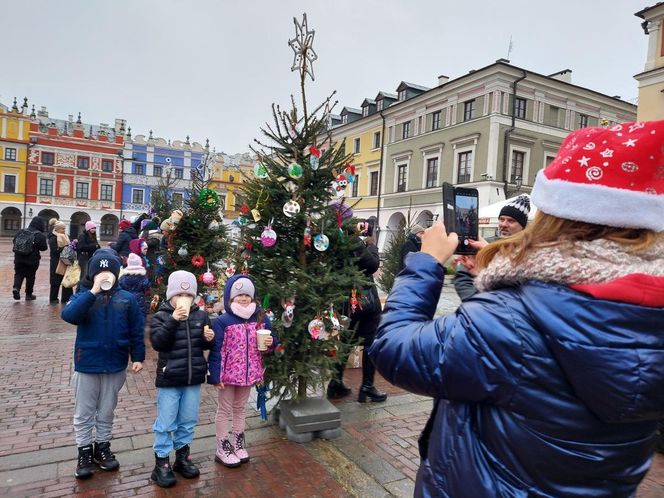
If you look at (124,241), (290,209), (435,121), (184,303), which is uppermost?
(435,121)

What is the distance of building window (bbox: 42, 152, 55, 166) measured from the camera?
47.7 metres

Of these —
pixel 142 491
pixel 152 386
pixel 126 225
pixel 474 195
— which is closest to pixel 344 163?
pixel 474 195

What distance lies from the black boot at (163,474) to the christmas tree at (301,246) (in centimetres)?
108

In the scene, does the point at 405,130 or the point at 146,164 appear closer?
the point at 405,130

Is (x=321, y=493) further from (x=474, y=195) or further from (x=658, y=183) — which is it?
(x=658, y=183)

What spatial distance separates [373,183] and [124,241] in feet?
94.6

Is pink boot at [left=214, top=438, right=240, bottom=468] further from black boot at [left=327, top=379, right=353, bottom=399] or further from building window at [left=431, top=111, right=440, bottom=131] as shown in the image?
building window at [left=431, top=111, right=440, bottom=131]

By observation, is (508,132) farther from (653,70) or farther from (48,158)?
(48,158)

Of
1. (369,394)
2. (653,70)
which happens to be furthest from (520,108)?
(369,394)

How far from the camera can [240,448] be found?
12.3 feet

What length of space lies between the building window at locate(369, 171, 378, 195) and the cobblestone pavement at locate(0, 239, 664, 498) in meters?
31.0

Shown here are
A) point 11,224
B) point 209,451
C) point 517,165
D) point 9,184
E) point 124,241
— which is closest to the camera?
point 209,451

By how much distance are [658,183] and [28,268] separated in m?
12.7

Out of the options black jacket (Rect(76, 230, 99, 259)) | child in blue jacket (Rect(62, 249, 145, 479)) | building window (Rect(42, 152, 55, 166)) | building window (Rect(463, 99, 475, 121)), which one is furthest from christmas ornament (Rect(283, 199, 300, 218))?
building window (Rect(42, 152, 55, 166))
